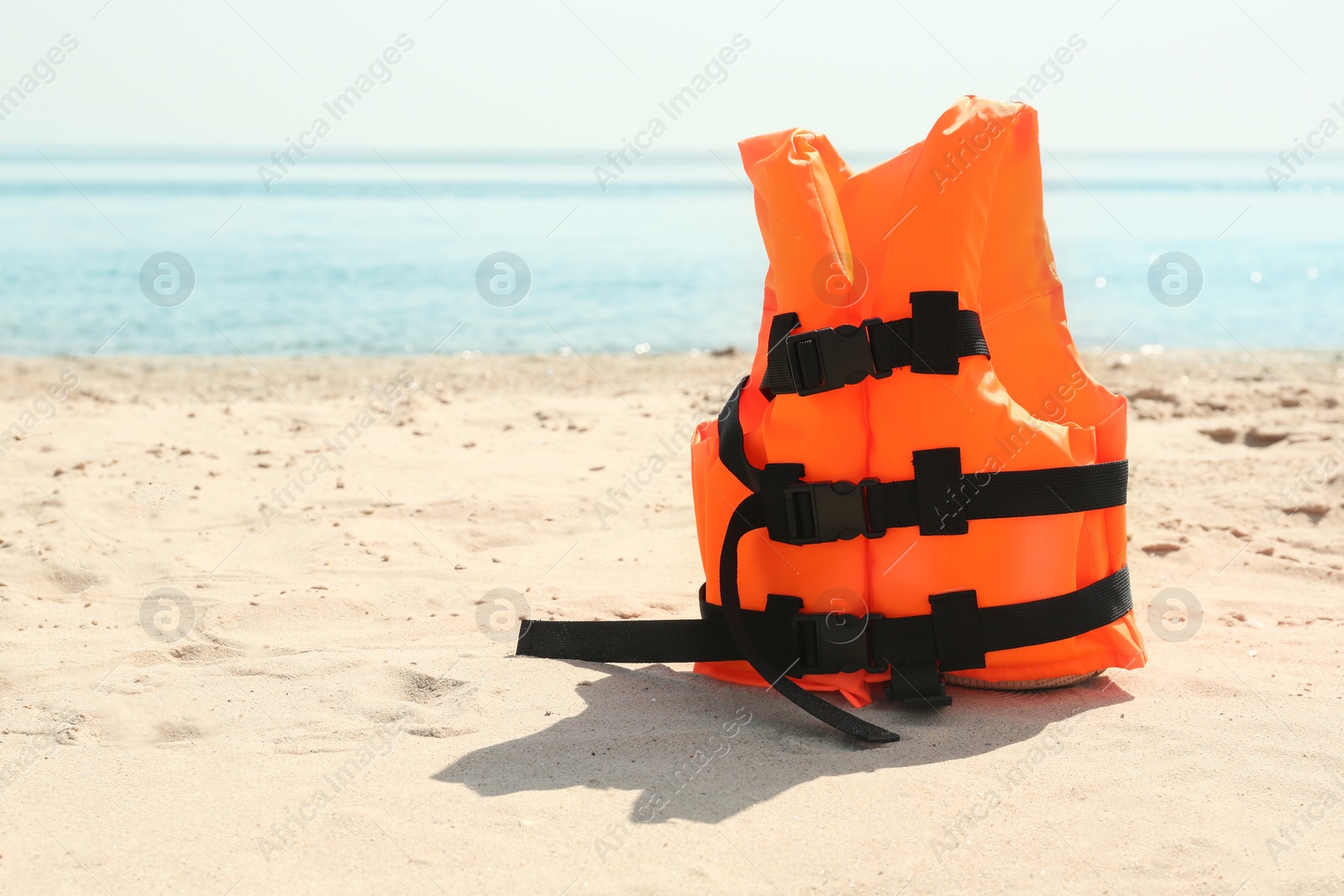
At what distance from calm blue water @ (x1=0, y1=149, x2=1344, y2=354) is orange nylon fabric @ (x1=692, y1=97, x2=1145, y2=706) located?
8703mm

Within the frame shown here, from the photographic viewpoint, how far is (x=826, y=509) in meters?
2.84

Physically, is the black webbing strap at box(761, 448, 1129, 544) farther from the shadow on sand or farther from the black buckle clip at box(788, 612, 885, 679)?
the shadow on sand

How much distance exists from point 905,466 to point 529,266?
16.9 m

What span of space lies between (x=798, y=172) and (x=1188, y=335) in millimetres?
10941

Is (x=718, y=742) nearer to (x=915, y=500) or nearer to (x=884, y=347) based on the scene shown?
(x=915, y=500)

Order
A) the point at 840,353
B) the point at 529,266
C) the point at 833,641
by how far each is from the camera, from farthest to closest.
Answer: the point at 529,266
the point at 833,641
the point at 840,353

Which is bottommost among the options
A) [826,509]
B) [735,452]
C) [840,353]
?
[826,509]

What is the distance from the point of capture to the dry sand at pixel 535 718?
225 centimetres

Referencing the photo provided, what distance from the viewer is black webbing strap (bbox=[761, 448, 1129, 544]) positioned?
2.84 metres

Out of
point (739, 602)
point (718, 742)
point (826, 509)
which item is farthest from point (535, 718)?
point (826, 509)

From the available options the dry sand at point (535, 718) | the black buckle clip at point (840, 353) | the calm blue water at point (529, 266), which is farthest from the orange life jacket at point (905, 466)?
the calm blue water at point (529, 266)

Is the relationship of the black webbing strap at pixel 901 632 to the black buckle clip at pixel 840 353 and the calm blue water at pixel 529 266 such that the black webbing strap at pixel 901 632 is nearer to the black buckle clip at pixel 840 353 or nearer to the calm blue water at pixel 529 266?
the black buckle clip at pixel 840 353

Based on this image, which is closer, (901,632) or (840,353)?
(840,353)

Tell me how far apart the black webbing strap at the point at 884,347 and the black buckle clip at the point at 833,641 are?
2.14ft
